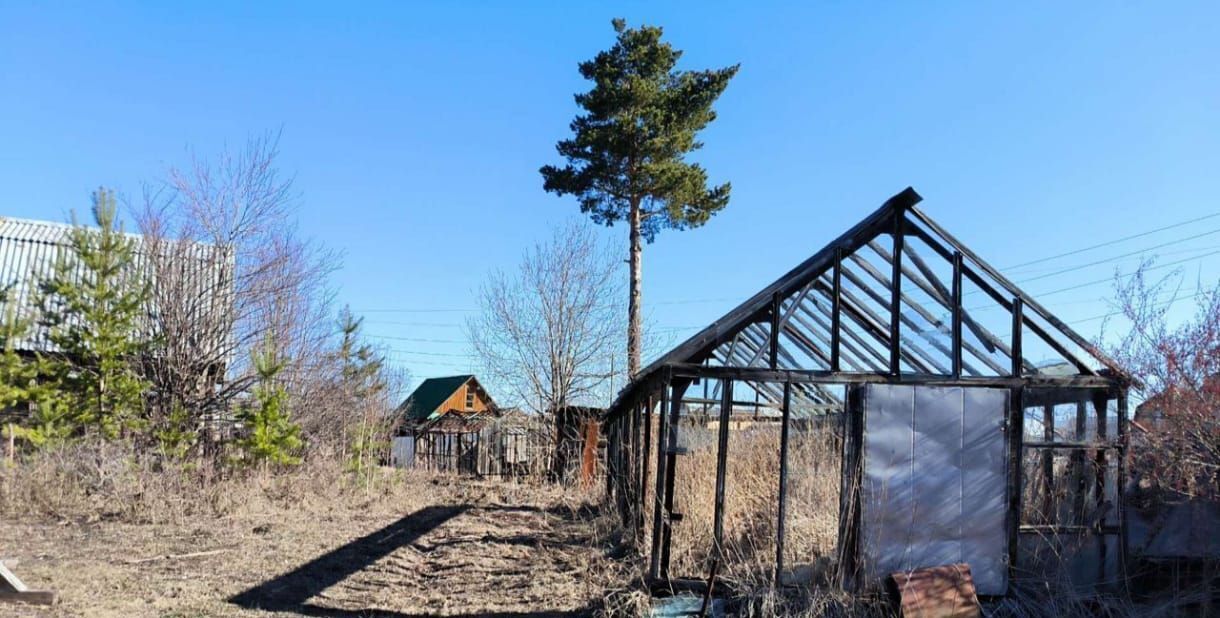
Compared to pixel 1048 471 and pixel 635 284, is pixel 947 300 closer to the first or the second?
pixel 1048 471

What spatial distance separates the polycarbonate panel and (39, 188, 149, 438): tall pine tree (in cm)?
1157

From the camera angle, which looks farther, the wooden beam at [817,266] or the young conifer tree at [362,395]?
the young conifer tree at [362,395]

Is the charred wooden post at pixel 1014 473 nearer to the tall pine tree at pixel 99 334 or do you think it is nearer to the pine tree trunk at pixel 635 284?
the tall pine tree at pixel 99 334

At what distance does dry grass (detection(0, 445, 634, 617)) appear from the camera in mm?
8828

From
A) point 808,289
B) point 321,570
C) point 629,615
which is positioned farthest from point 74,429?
point 808,289

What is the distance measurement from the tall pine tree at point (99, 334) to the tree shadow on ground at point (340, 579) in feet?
16.0

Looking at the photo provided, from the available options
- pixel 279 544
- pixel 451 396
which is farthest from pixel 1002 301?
pixel 451 396

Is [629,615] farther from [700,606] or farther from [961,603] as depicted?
[961,603]

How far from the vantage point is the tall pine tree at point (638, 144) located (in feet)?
73.6

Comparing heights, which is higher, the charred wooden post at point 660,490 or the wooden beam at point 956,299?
the wooden beam at point 956,299

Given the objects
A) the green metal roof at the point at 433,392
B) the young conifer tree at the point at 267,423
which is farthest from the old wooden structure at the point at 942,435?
the green metal roof at the point at 433,392

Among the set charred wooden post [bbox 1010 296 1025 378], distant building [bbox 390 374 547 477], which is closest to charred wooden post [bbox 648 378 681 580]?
charred wooden post [bbox 1010 296 1025 378]

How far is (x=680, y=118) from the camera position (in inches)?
904

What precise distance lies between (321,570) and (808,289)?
6.33 metres
